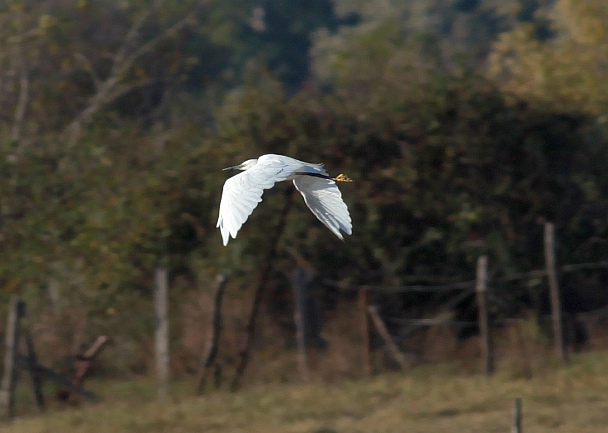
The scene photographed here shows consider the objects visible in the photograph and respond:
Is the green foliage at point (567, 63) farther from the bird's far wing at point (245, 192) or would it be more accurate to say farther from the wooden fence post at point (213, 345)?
the bird's far wing at point (245, 192)

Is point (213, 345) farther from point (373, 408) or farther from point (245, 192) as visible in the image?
point (245, 192)

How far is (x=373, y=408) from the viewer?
7625mm

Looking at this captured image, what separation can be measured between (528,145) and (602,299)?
6.00 feet

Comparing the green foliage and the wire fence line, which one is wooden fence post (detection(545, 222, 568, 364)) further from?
the green foliage

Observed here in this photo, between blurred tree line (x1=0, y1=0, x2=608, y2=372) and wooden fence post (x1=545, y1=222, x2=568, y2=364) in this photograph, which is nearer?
wooden fence post (x1=545, y1=222, x2=568, y2=364)

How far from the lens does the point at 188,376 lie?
Result: 9.03 metres

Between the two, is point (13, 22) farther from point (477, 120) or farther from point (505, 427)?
point (505, 427)

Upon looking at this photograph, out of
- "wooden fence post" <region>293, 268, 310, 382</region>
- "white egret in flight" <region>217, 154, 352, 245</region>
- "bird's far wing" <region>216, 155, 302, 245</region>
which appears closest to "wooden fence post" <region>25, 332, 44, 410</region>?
"wooden fence post" <region>293, 268, 310, 382</region>

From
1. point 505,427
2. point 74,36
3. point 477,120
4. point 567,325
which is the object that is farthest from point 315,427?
point 74,36

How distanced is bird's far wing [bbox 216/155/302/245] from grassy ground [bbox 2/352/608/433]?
8.32 ft

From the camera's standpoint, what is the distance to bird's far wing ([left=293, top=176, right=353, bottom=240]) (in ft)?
17.6

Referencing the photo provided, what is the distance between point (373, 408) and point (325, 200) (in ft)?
8.44

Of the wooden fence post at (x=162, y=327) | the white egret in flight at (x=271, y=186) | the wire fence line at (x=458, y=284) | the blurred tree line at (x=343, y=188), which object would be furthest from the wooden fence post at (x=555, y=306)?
the white egret in flight at (x=271, y=186)

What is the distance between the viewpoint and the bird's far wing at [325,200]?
537 cm
